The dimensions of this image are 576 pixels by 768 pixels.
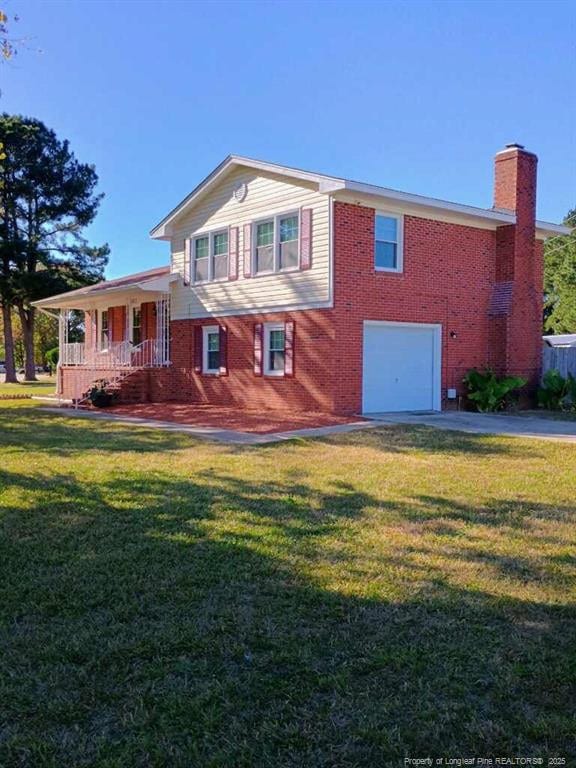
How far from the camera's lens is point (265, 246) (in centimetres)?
1666

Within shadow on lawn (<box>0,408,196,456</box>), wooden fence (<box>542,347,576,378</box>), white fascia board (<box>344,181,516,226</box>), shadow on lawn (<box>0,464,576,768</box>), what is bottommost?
shadow on lawn (<box>0,464,576,768</box>)

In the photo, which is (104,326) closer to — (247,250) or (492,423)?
(247,250)

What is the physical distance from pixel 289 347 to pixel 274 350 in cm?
91

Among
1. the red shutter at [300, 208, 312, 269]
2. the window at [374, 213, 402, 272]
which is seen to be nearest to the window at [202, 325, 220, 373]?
the red shutter at [300, 208, 312, 269]

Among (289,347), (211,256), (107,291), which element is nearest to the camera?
(289,347)

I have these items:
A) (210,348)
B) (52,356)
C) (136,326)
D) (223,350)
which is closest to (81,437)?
(223,350)

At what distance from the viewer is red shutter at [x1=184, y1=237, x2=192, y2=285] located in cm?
1938

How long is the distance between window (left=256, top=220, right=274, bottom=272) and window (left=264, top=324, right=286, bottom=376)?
1552 millimetres

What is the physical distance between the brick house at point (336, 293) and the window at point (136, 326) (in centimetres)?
224

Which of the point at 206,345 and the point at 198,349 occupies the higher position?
the point at 206,345

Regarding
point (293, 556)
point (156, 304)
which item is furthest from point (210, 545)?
point (156, 304)

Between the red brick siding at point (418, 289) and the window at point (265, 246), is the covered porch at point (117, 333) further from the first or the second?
the red brick siding at point (418, 289)

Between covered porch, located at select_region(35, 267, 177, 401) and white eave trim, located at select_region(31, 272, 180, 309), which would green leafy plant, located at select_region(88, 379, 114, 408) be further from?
white eave trim, located at select_region(31, 272, 180, 309)

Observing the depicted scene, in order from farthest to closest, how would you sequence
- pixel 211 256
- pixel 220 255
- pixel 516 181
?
pixel 211 256 < pixel 220 255 < pixel 516 181
